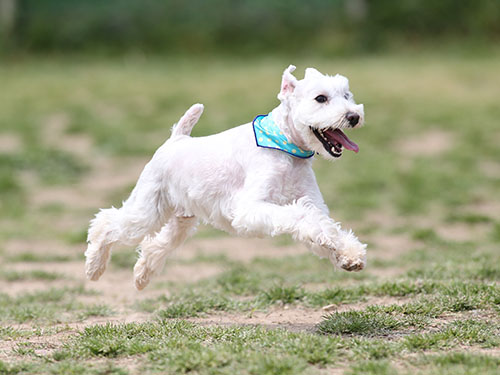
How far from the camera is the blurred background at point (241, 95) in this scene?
43.1ft

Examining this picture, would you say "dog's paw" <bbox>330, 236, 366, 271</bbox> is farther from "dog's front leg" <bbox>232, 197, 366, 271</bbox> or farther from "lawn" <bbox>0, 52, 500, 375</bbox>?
"lawn" <bbox>0, 52, 500, 375</bbox>

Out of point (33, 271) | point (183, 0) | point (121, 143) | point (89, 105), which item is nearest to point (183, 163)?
point (33, 271)

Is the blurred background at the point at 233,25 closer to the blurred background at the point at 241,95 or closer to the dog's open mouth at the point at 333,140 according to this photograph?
the blurred background at the point at 241,95

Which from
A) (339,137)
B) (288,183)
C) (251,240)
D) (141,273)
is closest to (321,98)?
(339,137)

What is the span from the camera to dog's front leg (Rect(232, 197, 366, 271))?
5.36m

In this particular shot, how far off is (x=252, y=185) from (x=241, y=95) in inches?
Result: 499

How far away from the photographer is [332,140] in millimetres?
5684

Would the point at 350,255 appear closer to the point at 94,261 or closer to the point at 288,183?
the point at 288,183

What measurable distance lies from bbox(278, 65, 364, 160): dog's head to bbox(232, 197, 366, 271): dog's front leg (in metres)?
0.46

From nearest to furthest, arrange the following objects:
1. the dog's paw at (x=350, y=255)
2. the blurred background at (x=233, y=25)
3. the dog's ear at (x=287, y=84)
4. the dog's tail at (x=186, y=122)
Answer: the dog's paw at (x=350, y=255)
the dog's ear at (x=287, y=84)
the dog's tail at (x=186, y=122)
the blurred background at (x=233, y=25)

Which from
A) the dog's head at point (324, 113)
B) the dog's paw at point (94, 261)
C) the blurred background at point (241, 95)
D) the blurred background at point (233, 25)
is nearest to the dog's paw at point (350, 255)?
the dog's head at point (324, 113)

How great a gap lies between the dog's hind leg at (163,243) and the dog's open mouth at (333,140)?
1572mm

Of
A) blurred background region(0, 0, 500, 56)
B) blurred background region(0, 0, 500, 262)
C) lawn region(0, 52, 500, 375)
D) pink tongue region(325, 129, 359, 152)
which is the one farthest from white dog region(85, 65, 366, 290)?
blurred background region(0, 0, 500, 56)

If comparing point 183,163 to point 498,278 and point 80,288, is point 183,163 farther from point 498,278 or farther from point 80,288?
point 498,278
